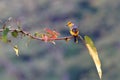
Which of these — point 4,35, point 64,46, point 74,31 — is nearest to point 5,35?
point 4,35

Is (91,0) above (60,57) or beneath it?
above

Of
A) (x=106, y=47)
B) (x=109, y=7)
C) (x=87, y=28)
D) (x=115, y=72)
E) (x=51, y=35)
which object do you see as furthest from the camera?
(x=109, y=7)

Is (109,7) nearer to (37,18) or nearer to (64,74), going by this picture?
(37,18)

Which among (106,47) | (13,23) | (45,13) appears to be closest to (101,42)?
(106,47)

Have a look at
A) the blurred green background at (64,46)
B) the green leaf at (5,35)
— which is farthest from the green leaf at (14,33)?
the blurred green background at (64,46)

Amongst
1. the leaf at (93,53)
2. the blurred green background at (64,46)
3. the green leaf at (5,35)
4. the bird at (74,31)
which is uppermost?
the blurred green background at (64,46)

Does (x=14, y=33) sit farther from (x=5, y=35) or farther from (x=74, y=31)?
(x=74, y=31)


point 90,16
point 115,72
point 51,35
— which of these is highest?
point 90,16

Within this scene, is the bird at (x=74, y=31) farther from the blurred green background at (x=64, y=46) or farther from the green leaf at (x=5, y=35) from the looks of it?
the blurred green background at (x=64, y=46)

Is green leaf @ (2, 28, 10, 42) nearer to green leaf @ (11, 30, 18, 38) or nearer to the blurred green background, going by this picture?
green leaf @ (11, 30, 18, 38)
